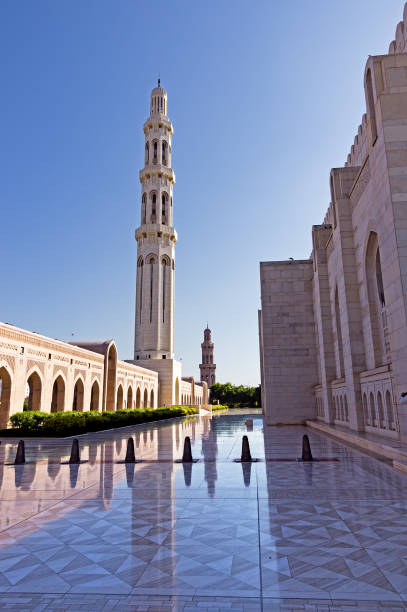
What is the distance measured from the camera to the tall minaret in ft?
171

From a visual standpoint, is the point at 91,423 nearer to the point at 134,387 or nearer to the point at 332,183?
the point at 332,183

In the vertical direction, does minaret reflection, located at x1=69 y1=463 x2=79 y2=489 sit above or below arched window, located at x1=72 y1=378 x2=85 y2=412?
below

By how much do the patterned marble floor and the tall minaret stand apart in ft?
144

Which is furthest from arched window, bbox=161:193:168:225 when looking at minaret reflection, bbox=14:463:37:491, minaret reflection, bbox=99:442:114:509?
minaret reflection, bbox=14:463:37:491

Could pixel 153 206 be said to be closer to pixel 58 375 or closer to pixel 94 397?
pixel 94 397

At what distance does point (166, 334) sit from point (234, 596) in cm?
5003

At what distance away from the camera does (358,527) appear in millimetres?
4734

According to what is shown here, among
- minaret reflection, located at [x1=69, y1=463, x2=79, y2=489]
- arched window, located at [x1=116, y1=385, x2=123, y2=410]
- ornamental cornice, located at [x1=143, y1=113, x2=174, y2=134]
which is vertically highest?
Result: ornamental cornice, located at [x1=143, y1=113, x2=174, y2=134]

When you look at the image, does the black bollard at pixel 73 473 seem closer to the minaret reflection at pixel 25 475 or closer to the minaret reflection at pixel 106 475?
the minaret reflection at pixel 106 475

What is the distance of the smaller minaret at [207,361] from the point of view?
91.1m

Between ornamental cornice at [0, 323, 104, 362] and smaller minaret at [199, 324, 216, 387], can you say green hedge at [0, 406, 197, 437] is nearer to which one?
ornamental cornice at [0, 323, 104, 362]

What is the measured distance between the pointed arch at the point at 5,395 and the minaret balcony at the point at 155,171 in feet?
137

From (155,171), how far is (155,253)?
37.4ft

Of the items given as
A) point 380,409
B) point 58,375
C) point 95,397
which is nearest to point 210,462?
point 380,409
